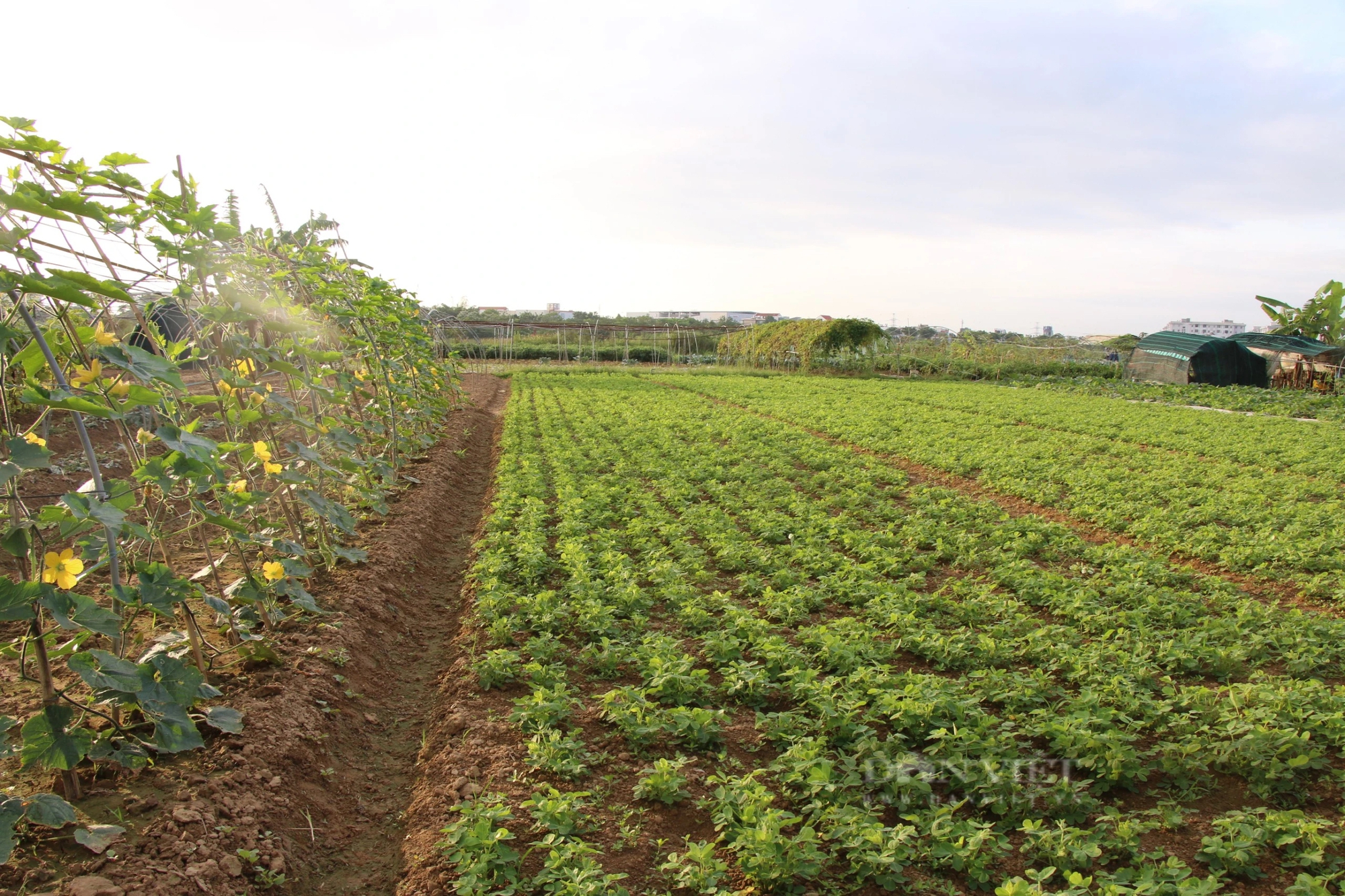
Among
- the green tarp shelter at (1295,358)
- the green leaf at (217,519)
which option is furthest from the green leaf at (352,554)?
the green tarp shelter at (1295,358)

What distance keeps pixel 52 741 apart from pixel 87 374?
4.35 ft

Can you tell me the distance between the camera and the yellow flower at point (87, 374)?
279cm

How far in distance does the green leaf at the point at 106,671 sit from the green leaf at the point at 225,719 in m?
0.49

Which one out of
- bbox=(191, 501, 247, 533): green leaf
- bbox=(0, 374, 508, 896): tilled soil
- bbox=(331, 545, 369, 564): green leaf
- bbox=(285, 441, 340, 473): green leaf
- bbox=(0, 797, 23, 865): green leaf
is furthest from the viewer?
bbox=(331, 545, 369, 564): green leaf

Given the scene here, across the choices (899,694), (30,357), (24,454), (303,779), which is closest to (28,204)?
(30,357)

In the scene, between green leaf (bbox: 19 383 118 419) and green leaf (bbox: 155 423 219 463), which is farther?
green leaf (bbox: 155 423 219 463)

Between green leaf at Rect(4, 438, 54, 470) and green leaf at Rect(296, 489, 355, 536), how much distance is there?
2187mm

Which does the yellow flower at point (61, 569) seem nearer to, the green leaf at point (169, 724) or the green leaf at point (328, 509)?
the green leaf at point (169, 724)

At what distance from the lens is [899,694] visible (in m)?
3.86

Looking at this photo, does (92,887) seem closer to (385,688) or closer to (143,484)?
(143,484)

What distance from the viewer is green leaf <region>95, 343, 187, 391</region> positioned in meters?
2.71

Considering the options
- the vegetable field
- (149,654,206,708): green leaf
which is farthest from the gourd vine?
the vegetable field

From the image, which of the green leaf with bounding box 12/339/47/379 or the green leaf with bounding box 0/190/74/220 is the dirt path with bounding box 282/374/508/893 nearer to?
the green leaf with bounding box 12/339/47/379

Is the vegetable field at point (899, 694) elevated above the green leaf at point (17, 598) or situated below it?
below
